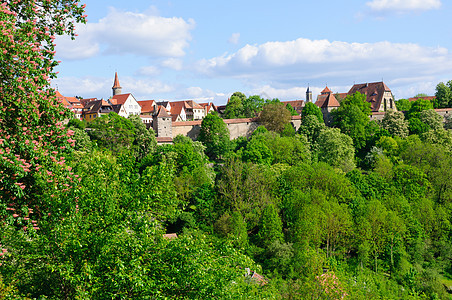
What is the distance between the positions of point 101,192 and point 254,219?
27.6 m

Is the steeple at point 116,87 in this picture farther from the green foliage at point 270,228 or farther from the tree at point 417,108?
the green foliage at point 270,228

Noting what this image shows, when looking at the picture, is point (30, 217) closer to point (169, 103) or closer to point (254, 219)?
point (254, 219)

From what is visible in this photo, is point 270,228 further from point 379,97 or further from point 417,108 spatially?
point 379,97

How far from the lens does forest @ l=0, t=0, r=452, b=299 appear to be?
905 centimetres

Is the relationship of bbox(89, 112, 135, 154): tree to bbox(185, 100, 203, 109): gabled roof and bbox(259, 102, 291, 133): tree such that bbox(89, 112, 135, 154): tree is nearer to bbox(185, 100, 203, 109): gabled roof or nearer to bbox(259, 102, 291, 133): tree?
bbox(259, 102, 291, 133): tree

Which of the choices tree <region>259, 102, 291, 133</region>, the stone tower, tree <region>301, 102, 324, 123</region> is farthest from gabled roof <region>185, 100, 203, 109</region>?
the stone tower

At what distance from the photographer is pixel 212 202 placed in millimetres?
37312

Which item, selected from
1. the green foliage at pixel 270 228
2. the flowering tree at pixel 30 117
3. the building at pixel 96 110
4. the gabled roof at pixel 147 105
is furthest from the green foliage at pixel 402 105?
the flowering tree at pixel 30 117

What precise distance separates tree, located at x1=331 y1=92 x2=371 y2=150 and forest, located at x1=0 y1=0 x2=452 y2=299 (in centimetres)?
19

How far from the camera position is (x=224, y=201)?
122 ft

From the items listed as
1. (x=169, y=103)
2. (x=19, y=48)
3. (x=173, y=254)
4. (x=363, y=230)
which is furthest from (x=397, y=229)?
(x=169, y=103)

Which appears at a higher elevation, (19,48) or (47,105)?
(19,48)

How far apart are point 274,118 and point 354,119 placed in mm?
10236

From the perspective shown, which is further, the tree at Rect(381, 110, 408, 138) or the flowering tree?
the tree at Rect(381, 110, 408, 138)
